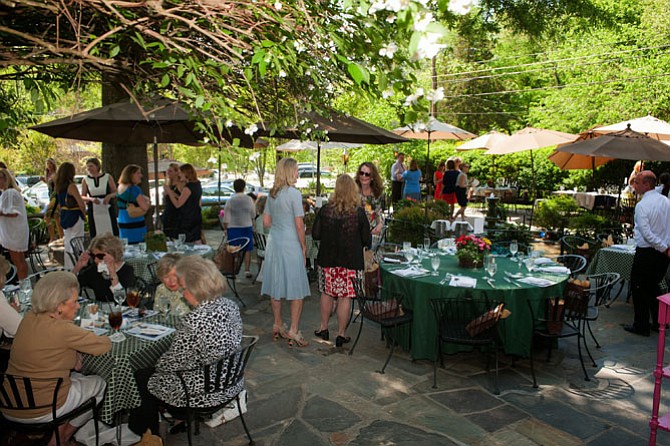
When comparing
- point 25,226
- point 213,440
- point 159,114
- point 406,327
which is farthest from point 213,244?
point 213,440

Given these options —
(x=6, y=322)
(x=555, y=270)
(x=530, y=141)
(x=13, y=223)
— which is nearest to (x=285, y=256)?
(x=6, y=322)

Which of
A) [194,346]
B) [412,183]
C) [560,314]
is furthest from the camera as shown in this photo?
[412,183]

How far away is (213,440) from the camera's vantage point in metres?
3.89

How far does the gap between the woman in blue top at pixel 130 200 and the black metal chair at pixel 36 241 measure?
1.69 metres

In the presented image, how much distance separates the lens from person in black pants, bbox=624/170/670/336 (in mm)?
6000

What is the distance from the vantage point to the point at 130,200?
7.45 meters

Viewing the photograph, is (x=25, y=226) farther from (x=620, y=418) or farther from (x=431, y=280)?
(x=620, y=418)

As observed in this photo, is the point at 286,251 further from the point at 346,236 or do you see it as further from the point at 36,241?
the point at 36,241

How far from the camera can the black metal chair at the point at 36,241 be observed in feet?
27.7

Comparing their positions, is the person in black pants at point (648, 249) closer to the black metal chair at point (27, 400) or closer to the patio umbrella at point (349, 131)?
the patio umbrella at point (349, 131)

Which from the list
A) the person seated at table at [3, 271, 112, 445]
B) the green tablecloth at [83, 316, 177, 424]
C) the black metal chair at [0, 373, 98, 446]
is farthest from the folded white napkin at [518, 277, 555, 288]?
the black metal chair at [0, 373, 98, 446]

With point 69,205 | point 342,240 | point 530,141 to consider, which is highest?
point 530,141

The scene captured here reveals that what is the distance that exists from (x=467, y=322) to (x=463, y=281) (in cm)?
40

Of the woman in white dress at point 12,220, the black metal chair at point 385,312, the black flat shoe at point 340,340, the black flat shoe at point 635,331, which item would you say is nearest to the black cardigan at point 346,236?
the black metal chair at point 385,312
